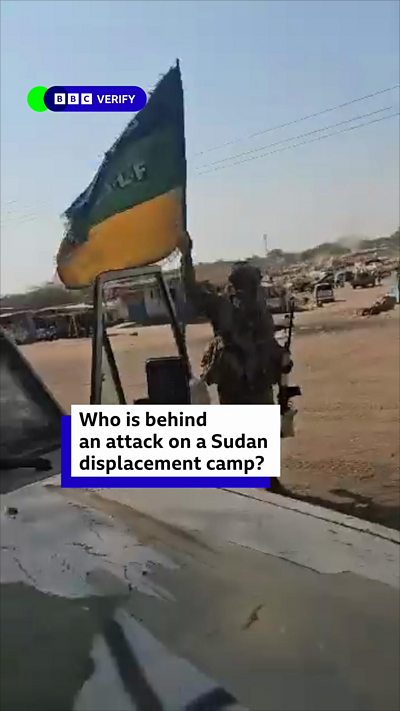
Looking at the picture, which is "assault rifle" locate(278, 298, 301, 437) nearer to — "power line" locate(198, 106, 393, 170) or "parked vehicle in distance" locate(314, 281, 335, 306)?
"parked vehicle in distance" locate(314, 281, 335, 306)

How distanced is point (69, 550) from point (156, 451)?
0.19m

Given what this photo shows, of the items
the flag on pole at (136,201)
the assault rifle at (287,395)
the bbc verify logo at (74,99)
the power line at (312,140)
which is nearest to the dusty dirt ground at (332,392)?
the assault rifle at (287,395)

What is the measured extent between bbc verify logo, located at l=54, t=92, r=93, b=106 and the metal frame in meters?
0.25

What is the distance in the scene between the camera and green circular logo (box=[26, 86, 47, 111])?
36.2 inches

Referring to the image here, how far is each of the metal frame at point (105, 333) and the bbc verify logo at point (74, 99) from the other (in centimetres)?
25

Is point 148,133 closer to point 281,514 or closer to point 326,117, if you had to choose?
point 326,117

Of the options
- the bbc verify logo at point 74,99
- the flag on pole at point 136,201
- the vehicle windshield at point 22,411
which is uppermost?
the bbc verify logo at point 74,99

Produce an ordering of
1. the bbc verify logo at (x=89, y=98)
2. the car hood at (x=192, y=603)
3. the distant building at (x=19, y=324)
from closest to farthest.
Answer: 1. the car hood at (x=192, y=603)
2. the bbc verify logo at (x=89, y=98)
3. the distant building at (x=19, y=324)

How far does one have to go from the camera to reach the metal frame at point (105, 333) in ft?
3.12

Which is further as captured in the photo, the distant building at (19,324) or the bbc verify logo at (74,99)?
the distant building at (19,324)

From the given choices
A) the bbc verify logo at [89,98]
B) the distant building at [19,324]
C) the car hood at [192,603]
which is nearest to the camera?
the car hood at [192,603]

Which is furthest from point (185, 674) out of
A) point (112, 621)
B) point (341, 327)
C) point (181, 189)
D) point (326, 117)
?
point (326, 117)

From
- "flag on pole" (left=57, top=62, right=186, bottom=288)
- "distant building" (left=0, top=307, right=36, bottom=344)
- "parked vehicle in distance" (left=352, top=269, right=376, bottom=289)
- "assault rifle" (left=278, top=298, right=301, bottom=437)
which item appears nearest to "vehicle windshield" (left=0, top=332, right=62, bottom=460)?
"distant building" (left=0, top=307, right=36, bottom=344)

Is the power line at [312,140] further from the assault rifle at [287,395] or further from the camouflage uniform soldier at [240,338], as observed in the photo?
the assault rifle at [287,395]
